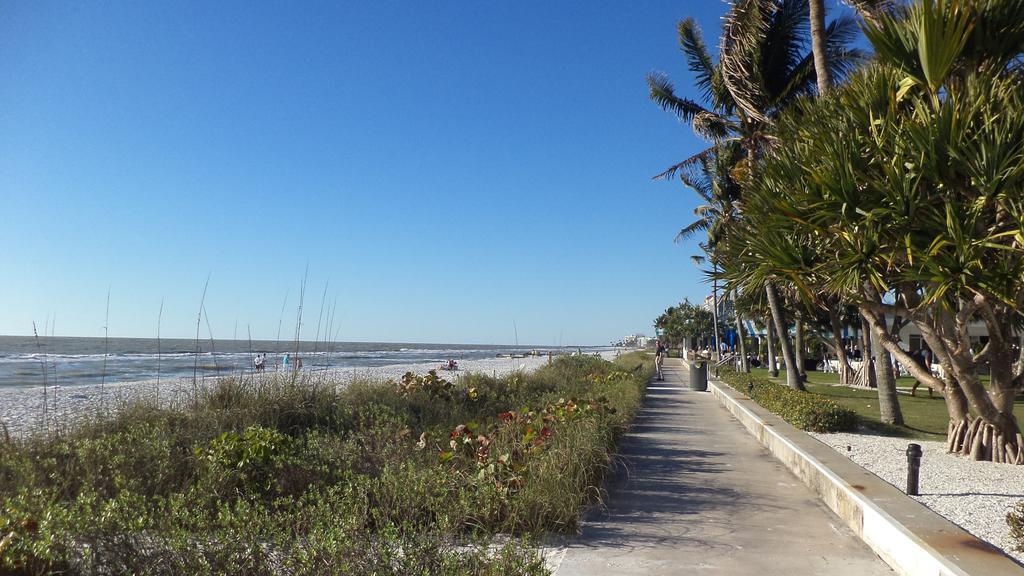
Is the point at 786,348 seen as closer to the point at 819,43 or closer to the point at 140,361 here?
the point at 819,43

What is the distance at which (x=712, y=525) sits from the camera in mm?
5898

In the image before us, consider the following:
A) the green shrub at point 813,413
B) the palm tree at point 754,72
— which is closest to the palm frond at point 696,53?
the palm tree at point 754,72

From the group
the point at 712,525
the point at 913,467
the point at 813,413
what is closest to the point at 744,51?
the point at 813,413

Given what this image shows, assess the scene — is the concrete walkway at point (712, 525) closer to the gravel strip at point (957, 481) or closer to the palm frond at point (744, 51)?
the gravel strip at point (957, 481)

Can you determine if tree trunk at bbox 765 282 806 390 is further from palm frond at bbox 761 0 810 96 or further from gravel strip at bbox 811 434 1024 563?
gravel strip at bbox 811 434 1024 563

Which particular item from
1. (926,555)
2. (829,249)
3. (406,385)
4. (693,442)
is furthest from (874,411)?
(926,555)

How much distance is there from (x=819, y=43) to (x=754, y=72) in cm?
407

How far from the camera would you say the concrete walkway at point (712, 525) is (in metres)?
4.91

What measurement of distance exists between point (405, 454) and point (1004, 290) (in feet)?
19.8

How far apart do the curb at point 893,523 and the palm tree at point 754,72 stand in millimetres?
8468

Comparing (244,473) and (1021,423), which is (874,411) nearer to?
(1021,423)

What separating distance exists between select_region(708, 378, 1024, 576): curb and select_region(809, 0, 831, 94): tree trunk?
7.16 m

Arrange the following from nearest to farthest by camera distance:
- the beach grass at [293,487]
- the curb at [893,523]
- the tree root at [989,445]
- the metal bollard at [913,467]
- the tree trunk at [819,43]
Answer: the beach grass at [293,487] < the curb at [893,523] < the metal bollard at [913,467] < the tree root at [989,445] < the tree trunk at [819,43]

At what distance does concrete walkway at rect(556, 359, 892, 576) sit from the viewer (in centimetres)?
491
